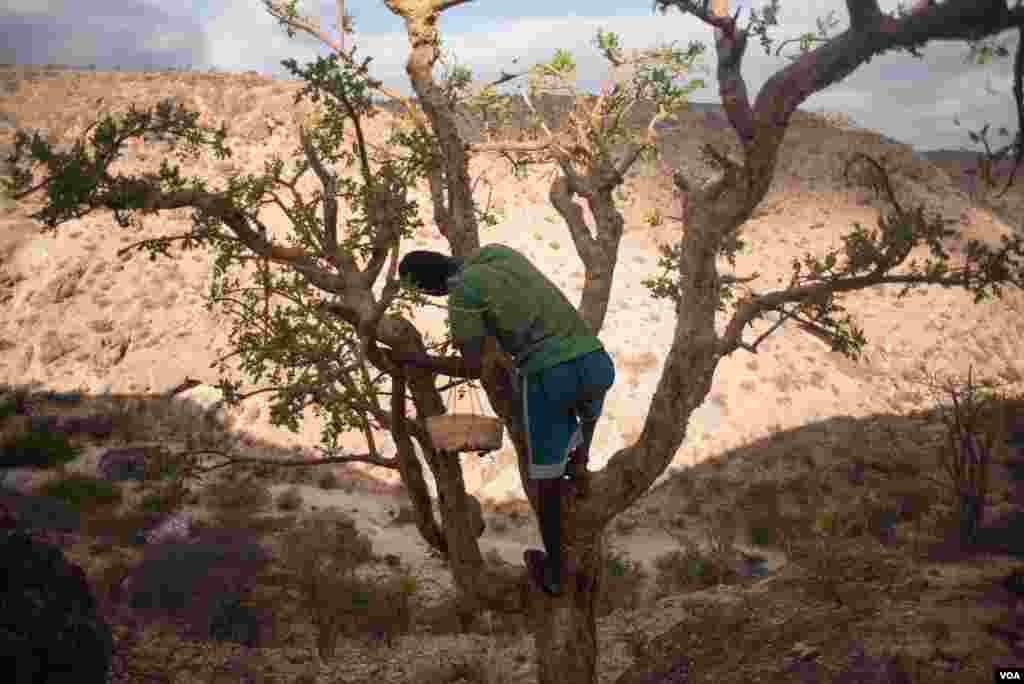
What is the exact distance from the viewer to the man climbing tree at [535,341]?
3635mm

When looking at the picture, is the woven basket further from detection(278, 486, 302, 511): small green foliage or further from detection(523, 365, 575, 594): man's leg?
detection(278, 486, 302, 511): small green foliage

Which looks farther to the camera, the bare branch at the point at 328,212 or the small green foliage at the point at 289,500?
the small green foliage at the point at 289,500

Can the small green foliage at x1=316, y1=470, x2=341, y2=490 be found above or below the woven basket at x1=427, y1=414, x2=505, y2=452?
below

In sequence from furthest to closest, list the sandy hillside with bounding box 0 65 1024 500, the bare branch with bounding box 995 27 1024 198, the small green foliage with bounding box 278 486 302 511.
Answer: the sandy hillside with bounding box 0 65 1024 500 → the small green foliage with bounding box 278 486 302 511 → the bare branch with bounding box 995 27 1024 198

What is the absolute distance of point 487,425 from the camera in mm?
3732

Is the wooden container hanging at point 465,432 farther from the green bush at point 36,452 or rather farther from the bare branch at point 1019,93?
the green bush at point 36,452

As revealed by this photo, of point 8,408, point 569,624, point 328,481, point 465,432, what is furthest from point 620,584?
point 8,408

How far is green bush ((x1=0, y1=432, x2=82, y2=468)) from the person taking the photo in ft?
43.9

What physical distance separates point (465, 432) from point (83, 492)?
1084cm

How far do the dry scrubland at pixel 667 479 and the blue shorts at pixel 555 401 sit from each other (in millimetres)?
2448

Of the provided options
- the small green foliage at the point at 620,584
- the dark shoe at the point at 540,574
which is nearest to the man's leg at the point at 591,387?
the dark shoe at the point at 540,574

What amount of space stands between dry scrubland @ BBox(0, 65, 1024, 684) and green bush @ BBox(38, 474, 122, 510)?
14 centimetres

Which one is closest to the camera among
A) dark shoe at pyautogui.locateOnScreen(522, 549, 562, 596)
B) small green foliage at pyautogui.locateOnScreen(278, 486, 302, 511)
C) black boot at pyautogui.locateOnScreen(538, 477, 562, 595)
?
black boot at pyautogui.locateOnScreen(538, 477, 562, 595)

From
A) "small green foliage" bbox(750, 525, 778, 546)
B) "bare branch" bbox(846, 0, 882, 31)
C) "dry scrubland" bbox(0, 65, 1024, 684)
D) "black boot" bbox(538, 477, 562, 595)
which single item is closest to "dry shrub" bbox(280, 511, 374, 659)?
"dry scrubland" bbox(0, 65, 1024, 684)
